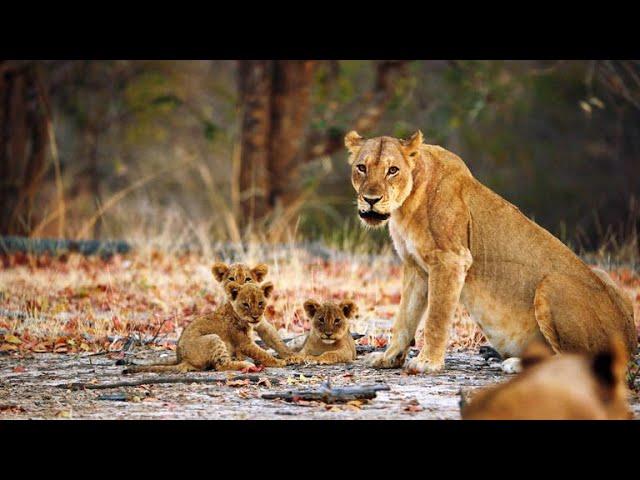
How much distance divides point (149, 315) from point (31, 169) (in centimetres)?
862

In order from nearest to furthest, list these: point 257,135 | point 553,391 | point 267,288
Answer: point 553,391, point 267,288, point 257,135

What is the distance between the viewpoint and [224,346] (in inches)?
289

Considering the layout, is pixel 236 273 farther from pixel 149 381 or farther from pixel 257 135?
pixel 257 135

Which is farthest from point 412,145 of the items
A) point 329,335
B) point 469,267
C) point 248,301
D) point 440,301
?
point 248,301

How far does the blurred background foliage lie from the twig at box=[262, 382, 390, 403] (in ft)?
21.7

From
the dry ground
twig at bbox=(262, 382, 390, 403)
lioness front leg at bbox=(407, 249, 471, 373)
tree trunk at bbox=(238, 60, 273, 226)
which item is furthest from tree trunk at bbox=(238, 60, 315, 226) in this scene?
twig at bbox=(262, 382, 390, 403)

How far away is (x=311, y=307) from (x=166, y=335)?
5.22ft

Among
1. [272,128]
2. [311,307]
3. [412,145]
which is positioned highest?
[272,128]

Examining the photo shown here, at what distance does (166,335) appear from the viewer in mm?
8867

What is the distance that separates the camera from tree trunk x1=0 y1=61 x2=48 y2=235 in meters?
16.4

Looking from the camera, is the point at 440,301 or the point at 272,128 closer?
the point at 440,301

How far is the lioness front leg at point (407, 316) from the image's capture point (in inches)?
294

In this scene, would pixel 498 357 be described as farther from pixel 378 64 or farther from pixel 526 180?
pixel 526 180

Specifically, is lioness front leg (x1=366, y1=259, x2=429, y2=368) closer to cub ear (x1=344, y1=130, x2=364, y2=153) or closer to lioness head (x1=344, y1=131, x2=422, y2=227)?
lioness head (x1=344, y1=131, x2=422, y2=227)
